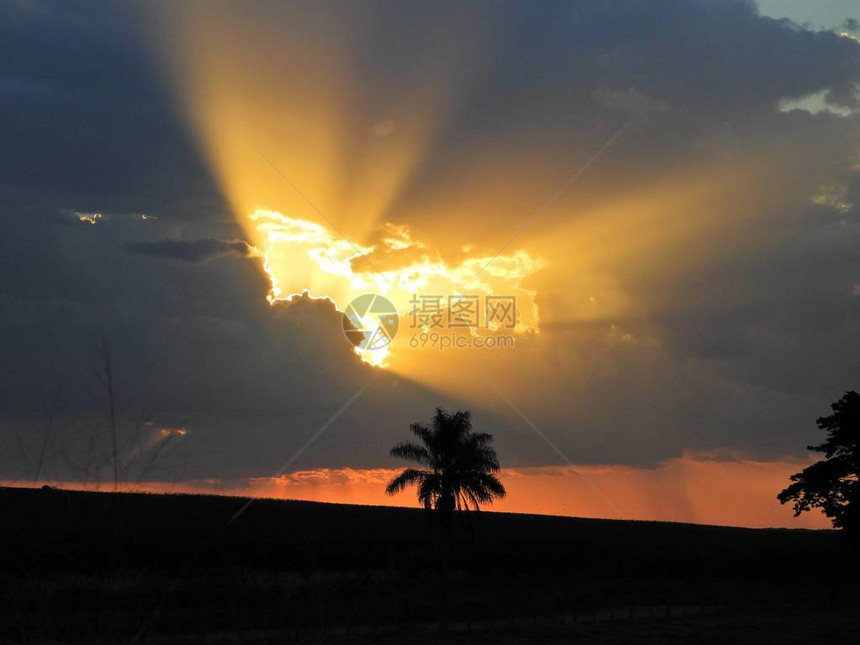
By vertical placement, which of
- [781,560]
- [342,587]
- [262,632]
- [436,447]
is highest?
[436,447]

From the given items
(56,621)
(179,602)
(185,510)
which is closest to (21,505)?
(185,510)

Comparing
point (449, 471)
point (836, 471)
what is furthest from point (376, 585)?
point (836, 471)

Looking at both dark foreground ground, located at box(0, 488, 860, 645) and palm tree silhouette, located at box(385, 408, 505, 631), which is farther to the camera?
A: palm tree silhouette, located at box(385, 408, 505, 631)

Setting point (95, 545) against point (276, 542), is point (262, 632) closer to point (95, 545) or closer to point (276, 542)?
point (95, 545)

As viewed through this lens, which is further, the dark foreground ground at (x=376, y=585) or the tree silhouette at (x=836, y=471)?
the tree silhouette at (x=836, y=471)

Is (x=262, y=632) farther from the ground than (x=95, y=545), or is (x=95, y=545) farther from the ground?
(x=95, y=545)

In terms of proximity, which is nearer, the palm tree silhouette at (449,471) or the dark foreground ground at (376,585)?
the dark foreground ground at (376,585)

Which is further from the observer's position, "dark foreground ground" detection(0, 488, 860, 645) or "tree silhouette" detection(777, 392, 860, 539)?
"tree silhouette" detection(777, 392, 860, 539)

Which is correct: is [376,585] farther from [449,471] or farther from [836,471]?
[836,471]

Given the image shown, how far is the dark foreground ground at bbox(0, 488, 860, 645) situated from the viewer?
36.4 metres

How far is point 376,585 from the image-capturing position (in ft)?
190

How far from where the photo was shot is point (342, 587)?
56469 millimetres

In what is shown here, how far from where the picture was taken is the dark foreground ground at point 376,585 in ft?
120

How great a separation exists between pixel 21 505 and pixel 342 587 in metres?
50.7
